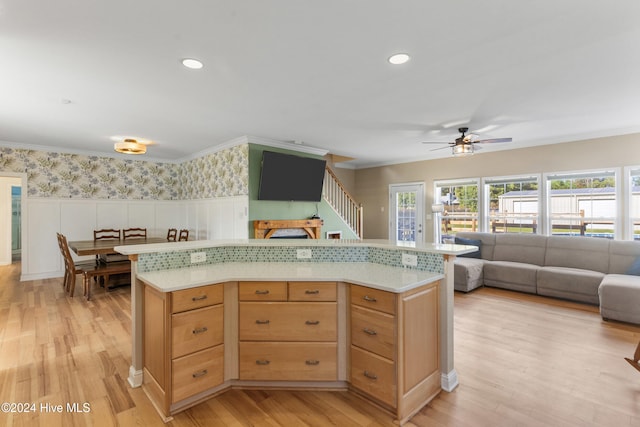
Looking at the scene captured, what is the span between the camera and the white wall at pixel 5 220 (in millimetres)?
7258

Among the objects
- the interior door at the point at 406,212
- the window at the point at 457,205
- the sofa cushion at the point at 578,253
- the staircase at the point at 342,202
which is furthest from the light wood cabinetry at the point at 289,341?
the interior door at the point at 406,212

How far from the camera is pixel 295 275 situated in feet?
7.36

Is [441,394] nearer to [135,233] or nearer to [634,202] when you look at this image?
[634,202]

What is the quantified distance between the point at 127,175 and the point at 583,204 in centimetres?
912

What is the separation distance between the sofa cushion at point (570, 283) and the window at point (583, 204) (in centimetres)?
105

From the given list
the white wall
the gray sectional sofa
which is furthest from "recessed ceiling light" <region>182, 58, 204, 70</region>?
the white wall

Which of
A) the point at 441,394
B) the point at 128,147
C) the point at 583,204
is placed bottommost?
the point at 441,394

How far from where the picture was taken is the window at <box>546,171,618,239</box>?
5.02 m

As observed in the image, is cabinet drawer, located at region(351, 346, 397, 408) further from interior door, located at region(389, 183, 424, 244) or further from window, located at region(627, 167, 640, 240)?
interior door, located at region(389, 183, 424, 244)

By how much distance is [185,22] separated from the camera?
2033 millimetres

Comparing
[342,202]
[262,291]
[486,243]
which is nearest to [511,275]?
[486,243]

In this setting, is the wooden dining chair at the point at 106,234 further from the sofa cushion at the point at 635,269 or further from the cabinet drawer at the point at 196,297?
the sofa cushion at the point at 635,269

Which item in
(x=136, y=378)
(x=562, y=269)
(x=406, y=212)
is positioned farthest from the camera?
(x=406, y=212)

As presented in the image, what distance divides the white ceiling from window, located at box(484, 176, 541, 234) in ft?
4.47
